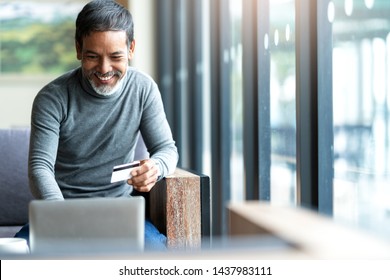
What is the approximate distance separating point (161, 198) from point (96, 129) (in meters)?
0.32

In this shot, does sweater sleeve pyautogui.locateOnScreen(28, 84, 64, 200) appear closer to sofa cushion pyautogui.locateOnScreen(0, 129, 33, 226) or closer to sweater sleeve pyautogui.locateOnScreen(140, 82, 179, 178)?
sweater sleeve pyautogui.locateOnScreen(140, 82, 179, 178)

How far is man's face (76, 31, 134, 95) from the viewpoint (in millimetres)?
1855

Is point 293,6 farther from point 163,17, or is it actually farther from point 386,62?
point 163,17

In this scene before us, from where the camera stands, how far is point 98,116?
2.06m

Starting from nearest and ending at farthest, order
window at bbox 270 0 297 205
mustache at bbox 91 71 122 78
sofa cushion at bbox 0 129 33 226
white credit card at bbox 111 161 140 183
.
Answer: white credit card at bbox 111 161 140 183, mustache at bbox 91 71 122 78, window at bbox 270 0 297 205, sofa cushion at bbox 0 129 33 226

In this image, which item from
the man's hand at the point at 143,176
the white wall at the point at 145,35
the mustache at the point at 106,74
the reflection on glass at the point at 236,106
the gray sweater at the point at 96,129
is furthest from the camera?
the white wall at the point at 145,35

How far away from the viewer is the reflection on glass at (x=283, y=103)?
93.1 inches

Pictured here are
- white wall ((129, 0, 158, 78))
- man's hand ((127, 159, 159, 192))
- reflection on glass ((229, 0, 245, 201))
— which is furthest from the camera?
white wall ((129, 0, 158, 78))

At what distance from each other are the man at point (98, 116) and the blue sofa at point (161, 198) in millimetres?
86

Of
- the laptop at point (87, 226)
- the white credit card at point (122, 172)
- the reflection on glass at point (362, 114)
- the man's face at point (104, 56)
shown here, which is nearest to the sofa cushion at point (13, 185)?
the man's face at point (104, 56)

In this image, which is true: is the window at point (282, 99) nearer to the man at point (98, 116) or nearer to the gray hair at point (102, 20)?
the man at point (98, 116)

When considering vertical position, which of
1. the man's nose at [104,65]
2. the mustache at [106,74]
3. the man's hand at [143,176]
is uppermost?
the man's nose at [104,65]


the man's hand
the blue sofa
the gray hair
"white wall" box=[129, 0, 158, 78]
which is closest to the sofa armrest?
the blue sofa

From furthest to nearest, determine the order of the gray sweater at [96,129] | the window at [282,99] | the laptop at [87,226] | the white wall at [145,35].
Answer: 1. the white wall at [145,35]
2. the window at [282,99]
3. the gray sweater at [96,129]
4. the laptop at [87,226]
